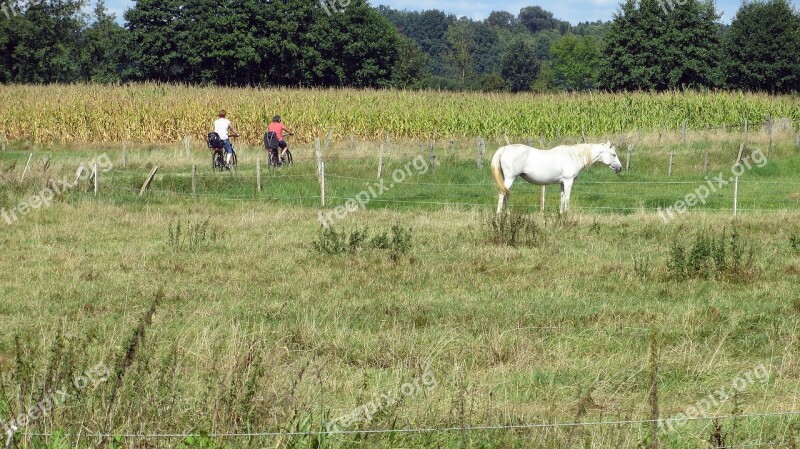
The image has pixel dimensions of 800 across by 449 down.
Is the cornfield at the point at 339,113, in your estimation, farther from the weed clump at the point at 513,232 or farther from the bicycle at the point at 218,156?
the weed clump at the point at 513,232

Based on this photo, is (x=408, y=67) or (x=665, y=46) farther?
(x=408, y=67)

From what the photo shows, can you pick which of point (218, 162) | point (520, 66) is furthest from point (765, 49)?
point (520, 66)

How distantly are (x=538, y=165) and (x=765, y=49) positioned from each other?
50.6 m

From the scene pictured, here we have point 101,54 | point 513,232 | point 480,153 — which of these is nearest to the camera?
point 513,232

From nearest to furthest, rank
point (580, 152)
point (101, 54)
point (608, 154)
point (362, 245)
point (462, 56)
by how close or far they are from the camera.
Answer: point (362, 245) → point (580, 152) → point (608, 154) → point (101, 54) → point (462, 56)

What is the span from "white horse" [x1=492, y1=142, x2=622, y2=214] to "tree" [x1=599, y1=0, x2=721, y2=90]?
142 feet

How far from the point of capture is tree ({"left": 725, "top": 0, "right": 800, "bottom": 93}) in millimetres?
63531

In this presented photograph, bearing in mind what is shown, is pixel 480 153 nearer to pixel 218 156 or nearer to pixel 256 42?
pixel 218 156

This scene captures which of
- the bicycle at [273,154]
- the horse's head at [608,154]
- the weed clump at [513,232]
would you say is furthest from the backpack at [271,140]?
the weed clump at [513,232]

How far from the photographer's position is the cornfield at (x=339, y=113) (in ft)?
112

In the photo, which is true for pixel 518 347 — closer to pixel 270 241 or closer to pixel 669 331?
pixel 669 331

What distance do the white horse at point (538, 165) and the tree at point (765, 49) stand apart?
49139 millimetres

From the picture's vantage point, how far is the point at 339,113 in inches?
1391

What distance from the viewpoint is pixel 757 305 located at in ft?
34.9
